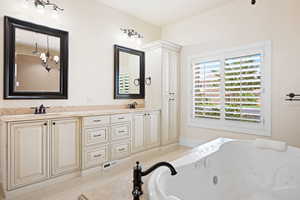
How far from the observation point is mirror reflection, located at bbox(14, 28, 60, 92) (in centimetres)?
237

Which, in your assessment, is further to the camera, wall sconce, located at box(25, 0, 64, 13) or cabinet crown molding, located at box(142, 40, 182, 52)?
cabinet crown molding, located at box(142, 40, 182, 52)

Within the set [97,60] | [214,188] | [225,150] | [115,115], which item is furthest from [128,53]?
[214,188]

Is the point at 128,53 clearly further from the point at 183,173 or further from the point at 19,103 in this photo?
the point at 183,173

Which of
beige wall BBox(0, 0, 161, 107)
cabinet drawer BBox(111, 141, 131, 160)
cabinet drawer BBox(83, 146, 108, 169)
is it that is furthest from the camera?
A: cabinet drawer BBox(111, 141, 131, 160)

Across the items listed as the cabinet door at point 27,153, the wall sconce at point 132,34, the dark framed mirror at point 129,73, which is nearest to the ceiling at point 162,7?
the wall sconce at point 132,34

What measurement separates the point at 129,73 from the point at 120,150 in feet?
5.49

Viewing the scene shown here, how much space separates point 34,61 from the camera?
2.48 meters

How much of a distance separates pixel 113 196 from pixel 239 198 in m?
→ 1.41

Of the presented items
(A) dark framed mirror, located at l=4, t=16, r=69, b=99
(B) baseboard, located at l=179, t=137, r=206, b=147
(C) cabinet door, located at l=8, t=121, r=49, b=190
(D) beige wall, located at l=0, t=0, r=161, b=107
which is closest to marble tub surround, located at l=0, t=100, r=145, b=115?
(D) beige wall, located at l=0, t=0, r=161, b=107

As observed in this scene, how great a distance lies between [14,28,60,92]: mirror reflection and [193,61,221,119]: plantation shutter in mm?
2679

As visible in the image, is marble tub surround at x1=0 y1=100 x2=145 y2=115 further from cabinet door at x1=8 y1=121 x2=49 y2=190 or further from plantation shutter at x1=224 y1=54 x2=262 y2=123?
plantation shutter at x1=224 y1=54 x2=262 y2=123

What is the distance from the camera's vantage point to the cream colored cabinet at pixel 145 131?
3172mm

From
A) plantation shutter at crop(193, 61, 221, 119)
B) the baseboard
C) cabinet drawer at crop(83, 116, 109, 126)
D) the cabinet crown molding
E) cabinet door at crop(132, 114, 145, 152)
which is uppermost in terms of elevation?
the cabinet crown molding

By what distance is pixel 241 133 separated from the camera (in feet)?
10.4
